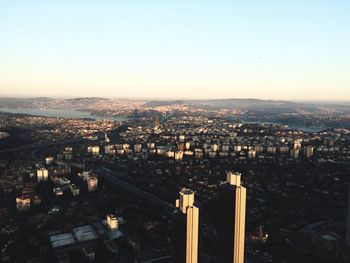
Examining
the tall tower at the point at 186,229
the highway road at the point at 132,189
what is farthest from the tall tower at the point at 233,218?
the highway road at the point at 132,189

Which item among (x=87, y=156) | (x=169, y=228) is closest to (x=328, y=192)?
(x=169, y=228)

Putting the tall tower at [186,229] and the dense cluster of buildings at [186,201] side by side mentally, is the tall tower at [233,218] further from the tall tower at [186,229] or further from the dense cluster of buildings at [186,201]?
the tall tower at [186,229]

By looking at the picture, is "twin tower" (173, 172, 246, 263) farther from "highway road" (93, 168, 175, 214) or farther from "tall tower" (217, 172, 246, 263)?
"highway road" (93, 168, 175, 214)

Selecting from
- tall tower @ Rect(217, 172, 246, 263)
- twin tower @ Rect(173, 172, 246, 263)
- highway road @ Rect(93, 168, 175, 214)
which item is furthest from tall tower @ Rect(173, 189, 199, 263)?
highway road @ Rect(93, 168, 175, 214)

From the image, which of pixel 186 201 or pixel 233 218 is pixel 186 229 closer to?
pixel 186 201

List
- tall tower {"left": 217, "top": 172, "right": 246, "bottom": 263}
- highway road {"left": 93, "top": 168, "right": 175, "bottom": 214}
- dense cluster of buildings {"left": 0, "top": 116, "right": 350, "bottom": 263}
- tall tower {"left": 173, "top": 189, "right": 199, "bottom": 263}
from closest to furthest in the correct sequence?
tall tower {"left": 173, "top": 189, "right": 199, "bottom": 263} → tall tower {"left": 217, "top": 172, "right": 246, "bottom": 263} → dense cluster of buildings {"left": 0, "top": 116, "right": 350, "bottom": 263} → highway road {"left": 93, "top": 168, "right": 175, "bottom": 214}

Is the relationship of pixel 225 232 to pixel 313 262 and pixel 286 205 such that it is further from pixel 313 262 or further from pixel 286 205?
pixel 286 205

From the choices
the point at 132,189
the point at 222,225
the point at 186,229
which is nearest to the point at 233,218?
the point at 222,225
